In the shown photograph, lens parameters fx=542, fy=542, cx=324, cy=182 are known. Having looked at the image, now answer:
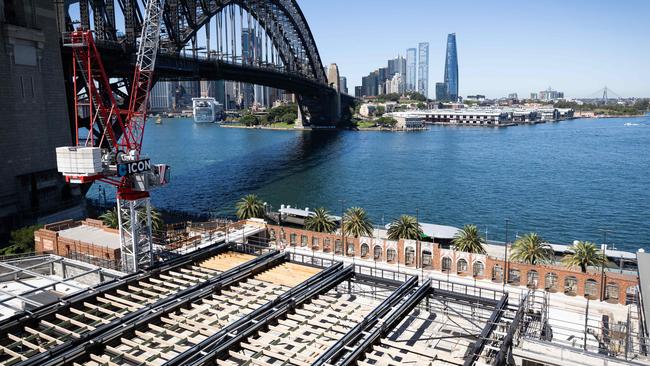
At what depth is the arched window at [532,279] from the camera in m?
28.1

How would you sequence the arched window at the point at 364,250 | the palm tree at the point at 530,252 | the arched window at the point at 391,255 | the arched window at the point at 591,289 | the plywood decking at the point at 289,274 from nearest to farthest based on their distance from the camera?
the plywood decking at the point at 289,274
the arched window at the point at 591,289
the palm tree at the point at 530,252
the arched window at the point at 391,255
the arched window at the point at 364,250

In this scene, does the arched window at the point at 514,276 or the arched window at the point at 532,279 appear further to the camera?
the arched window at the point at 514,276

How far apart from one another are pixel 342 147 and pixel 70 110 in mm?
79364

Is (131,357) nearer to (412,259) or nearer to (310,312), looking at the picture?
(310,312)

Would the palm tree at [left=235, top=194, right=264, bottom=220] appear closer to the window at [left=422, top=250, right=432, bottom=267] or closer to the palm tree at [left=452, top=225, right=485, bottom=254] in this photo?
the window at [left=422, top=250, right=432, bottom=267]

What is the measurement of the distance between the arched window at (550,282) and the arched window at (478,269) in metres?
3.40

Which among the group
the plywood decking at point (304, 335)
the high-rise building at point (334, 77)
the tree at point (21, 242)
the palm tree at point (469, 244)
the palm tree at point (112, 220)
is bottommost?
the palm tree at point (469, 244)

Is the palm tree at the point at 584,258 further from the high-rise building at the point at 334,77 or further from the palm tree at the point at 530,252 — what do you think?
the high-rise building at the point at 334,77

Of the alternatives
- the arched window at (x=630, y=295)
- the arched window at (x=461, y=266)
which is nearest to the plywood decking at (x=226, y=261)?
the arched window at (x=461, y=266)

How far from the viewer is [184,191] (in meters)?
65.1

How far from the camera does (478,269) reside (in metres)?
30.1

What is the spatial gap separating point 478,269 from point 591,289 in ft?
18.9

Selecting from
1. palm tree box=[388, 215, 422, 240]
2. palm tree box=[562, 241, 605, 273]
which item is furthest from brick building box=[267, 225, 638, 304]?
palm tree box=[388, 215, 422, 240]

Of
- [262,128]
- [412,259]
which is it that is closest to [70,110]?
[412,259]
